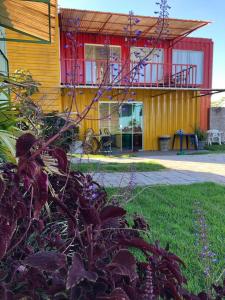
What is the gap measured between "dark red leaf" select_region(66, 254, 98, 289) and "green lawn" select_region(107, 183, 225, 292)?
112 cm

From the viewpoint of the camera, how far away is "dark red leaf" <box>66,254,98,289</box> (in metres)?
0.61

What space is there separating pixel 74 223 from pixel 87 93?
1115 cm

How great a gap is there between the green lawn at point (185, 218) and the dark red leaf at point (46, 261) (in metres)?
1.12

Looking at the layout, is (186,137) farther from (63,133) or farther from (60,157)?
(60,157)

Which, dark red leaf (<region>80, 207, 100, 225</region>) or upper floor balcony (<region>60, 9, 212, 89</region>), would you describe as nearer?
dark red leaf (<region>80, 207, 100, 225</region>)

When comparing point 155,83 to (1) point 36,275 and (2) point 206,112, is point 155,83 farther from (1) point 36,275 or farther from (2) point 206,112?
(1) point 36,275

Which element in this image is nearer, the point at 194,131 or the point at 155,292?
the point at 155,292

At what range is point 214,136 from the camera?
50.3 feet

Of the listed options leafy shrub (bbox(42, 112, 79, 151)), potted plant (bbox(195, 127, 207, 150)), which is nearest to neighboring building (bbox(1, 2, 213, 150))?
potted plant (bbox(195, 127, 207, 150))

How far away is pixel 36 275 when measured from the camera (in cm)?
71

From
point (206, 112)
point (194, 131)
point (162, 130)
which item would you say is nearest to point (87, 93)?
point (162, 130)

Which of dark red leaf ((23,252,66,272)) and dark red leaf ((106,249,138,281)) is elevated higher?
dark red leaf ((23,252,66,272))

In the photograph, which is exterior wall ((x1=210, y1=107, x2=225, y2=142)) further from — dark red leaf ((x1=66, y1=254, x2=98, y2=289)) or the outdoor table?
dark red leaf ((x1=66, y1=254, x2=98, y2=289))

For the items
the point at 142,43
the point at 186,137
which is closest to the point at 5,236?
the point at 142,43
